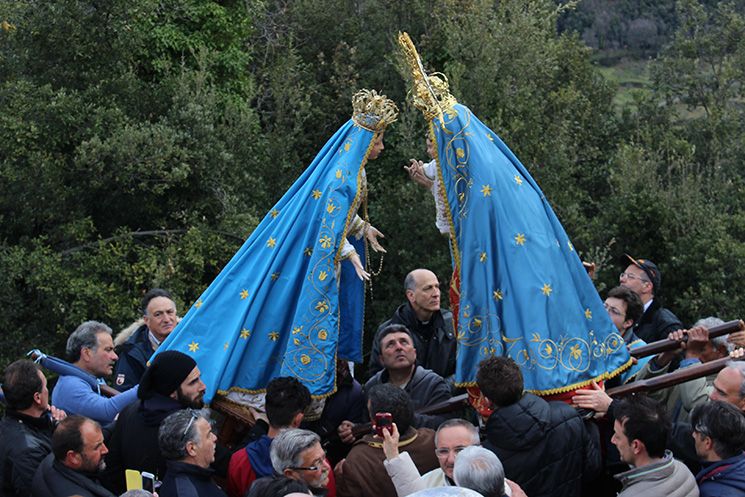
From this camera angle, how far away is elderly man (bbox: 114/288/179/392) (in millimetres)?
8562

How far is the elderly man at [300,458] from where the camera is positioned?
20.2ft

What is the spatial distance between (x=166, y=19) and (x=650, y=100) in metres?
9.75

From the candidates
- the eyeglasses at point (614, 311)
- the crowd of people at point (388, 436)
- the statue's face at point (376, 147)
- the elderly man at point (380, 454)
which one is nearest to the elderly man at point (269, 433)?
the crowd of people at point (388, 436)

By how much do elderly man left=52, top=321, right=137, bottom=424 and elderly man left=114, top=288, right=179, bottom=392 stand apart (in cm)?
33

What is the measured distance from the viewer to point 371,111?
27.1ft

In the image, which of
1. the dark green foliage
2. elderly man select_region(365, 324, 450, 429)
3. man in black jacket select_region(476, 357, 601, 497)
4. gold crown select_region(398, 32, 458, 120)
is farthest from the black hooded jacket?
the dark green foliage

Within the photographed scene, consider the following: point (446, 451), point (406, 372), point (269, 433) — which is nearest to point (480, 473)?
point (446, 451)

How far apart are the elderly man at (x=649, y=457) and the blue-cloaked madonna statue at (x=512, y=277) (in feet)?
3.59

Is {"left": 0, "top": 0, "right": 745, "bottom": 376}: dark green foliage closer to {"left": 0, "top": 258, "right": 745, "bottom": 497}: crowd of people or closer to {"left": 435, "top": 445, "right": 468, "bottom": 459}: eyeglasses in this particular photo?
{"left": 0, "top": 258, "right": 745, "bottom": 497}: crowd of people

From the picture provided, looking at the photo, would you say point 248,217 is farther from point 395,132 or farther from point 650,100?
point 650,100

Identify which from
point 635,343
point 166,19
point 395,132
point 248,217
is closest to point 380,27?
point 395,132

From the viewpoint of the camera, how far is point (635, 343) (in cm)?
852

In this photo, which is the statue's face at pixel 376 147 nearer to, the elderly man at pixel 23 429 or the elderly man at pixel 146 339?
the elderly man at pixel 146 339

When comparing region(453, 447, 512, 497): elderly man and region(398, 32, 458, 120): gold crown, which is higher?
region(398, 32, 458, 120): gold crown
